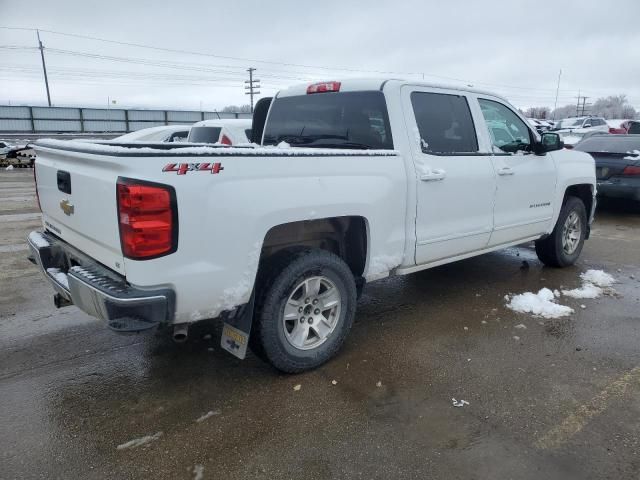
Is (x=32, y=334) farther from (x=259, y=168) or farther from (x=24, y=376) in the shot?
(x=259, y=168)

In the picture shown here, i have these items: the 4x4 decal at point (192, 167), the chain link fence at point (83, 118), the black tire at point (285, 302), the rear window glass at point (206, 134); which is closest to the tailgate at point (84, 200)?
the 4x4 decal at point (192, 167)

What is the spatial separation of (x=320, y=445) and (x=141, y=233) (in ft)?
4.94

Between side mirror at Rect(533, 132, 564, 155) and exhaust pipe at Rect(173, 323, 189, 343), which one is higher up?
side mirror at Rect(533, 132, 564, 155)

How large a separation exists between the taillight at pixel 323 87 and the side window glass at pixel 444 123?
2.23 feet

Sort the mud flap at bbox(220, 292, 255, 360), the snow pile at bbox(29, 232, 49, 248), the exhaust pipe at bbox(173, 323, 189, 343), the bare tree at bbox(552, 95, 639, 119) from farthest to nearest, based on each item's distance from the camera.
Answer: the bare tree at bbox(552, 95, 639, 119) < the snow pile at bbox(29, 232, 49, 248) < the mud flap at bbox(220, 292, 255, 360) < the exhaust pipe at bbox(173, 323, 189, 343)

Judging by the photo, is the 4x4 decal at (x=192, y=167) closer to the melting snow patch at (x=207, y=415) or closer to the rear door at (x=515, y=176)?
the melting snow patch at (x=207, y=415)

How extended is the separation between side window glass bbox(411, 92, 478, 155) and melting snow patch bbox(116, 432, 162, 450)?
9.15 feet

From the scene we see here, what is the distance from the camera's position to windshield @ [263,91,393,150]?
155 inches

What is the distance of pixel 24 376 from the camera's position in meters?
3.42

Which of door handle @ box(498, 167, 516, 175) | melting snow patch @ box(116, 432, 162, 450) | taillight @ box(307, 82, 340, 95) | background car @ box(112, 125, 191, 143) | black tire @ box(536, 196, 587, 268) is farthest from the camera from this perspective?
background car @ box(112, 125, 191, 143)

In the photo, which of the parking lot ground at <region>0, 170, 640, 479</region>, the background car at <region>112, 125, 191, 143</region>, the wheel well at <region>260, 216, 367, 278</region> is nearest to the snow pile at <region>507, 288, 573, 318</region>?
the parking lot ground at <region>0, 170, 640, 479</region>

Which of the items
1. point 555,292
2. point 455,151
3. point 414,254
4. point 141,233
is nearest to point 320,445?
point 141,233

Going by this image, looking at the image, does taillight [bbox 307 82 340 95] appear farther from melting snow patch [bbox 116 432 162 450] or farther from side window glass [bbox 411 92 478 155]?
melting snow patch [bbox 116 432 162 450]

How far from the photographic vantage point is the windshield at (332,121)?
3926 mm
